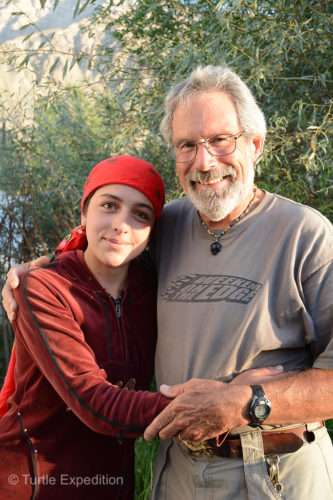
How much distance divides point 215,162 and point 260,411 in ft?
3.33

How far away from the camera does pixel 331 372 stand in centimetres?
182

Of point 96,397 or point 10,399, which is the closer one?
point 96,397

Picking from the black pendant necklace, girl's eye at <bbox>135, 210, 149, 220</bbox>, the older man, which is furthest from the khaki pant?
girl's eye at <bbox>135, 210, 149, 220</bbox>

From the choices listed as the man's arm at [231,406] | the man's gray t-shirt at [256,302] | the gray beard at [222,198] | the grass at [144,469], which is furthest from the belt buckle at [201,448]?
the grass at [144,469]

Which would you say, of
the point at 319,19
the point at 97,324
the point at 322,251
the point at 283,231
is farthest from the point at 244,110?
the point at 319,19

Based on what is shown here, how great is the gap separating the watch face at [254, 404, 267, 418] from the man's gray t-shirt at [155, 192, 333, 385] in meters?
0.18

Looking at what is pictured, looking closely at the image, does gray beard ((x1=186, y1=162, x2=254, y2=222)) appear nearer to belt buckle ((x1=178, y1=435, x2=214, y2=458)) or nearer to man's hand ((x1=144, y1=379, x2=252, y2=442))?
man's hand ((x1=144, y1=379, x2=252, y2=442))

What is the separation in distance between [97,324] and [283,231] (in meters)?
0.82

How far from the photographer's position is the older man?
1.80 meters

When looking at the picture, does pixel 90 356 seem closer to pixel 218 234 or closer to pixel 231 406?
pixel 231 406

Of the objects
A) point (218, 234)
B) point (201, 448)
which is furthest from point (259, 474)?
point (218, 234)

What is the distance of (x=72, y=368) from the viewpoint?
1.80 meters

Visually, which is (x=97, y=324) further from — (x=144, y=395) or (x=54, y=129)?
(x=54, y=129)

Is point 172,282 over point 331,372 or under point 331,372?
over
